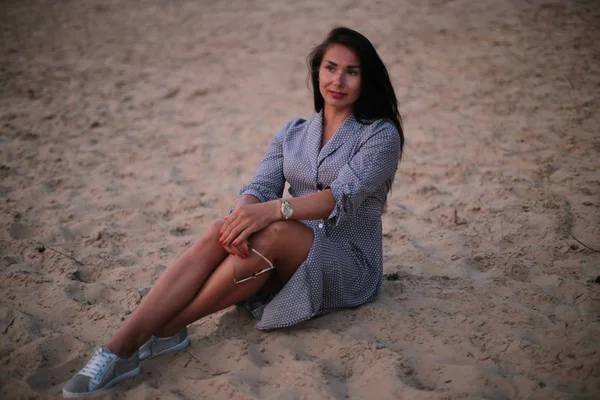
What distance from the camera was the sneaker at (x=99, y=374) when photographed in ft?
7.36

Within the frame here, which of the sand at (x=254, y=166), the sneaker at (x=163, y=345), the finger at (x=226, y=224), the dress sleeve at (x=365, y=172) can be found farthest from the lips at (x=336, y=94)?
the sneaker at (x=163, y=345)

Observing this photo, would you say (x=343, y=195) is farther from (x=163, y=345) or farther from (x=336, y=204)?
(x=163, y=345)

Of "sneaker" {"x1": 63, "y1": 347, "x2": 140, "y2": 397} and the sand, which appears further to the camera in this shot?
the sand

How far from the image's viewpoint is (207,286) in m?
2.47

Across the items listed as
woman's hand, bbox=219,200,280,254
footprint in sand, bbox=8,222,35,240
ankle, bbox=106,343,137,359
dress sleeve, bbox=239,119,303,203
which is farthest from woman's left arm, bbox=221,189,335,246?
footprint in sand, bbox=8,222,35,240

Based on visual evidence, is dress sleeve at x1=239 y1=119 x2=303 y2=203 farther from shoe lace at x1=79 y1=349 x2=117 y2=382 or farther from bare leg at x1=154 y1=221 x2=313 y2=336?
shoe lace at x1=79 y1=349 x2=117 y2=382

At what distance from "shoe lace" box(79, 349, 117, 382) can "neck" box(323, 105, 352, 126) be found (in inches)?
59.3

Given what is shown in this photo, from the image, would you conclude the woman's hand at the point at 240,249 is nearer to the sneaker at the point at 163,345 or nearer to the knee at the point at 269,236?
the knee at the point at 269,236

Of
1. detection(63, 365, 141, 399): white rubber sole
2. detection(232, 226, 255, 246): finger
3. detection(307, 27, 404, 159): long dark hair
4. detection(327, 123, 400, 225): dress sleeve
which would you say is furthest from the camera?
detection(307, 27, 404, 159): long dark hair

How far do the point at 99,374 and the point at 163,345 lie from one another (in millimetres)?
320

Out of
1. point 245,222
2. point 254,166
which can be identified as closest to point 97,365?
point 245,222

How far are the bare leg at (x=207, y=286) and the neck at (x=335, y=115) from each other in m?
0.64

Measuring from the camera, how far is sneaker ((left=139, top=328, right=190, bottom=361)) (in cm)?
248

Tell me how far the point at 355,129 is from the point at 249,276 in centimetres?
90
